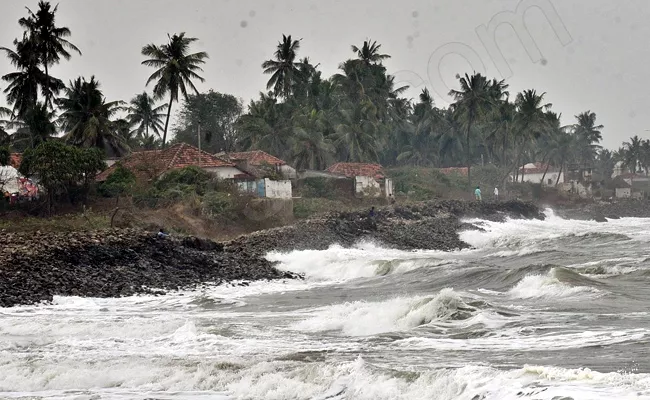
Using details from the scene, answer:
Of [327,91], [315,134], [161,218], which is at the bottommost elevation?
[161,218]

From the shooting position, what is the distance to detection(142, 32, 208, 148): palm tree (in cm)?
5156

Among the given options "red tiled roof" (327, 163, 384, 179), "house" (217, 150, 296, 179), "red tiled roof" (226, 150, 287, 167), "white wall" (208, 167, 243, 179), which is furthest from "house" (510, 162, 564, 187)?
"white wall" (208, 167, 243, 179)

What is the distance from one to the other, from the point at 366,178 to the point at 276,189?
45.1ft

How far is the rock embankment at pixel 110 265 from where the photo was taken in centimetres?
2273

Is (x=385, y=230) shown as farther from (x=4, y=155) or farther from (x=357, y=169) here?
(x=357, y=169)

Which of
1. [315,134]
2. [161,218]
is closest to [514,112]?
[315,134]

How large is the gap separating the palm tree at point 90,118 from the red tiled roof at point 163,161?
5.43ft

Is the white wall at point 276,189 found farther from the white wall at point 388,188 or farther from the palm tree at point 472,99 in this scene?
the palm tree at point 472,99

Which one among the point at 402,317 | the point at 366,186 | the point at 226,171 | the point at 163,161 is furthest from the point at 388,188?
the point at 402,317

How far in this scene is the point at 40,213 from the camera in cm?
3850

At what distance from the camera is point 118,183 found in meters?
41.1

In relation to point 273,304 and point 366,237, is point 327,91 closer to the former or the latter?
point 366,237

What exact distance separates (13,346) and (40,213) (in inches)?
976

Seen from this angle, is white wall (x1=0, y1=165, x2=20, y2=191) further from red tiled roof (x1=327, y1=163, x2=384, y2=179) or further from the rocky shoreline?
red tiled roof (x1=327, y1=163, x2=384, y2=179)
